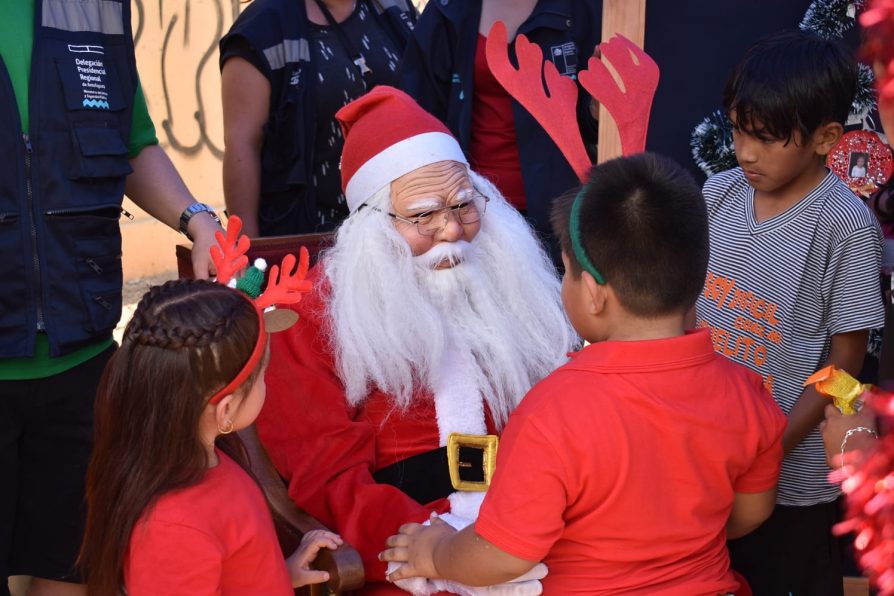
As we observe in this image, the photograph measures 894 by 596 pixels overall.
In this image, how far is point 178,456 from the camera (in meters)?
2.05

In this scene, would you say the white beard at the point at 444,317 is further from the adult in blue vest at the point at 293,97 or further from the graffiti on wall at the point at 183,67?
the graffiti on wall at the point at 183,67

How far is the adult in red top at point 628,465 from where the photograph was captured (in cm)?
185

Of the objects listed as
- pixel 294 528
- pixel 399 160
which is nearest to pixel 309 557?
pixel 294 528

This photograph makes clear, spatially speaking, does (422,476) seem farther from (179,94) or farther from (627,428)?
(179,94)

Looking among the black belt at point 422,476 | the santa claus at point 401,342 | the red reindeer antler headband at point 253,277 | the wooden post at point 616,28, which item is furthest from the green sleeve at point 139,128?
the wooden post at point 616,28

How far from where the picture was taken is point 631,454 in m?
1.87

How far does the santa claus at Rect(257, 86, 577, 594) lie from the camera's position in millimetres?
2627

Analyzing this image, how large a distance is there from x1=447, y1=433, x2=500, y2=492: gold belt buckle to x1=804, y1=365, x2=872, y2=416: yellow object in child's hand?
896 mm

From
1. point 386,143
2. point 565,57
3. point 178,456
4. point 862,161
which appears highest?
point 565,57

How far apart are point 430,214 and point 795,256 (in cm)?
101

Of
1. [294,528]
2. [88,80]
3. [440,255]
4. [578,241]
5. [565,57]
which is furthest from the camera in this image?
[565,57]

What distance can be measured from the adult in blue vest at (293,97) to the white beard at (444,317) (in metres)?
1.04

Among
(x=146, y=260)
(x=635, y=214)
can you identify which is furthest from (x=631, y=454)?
(x=146, y=260)

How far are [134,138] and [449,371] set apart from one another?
121 cm
